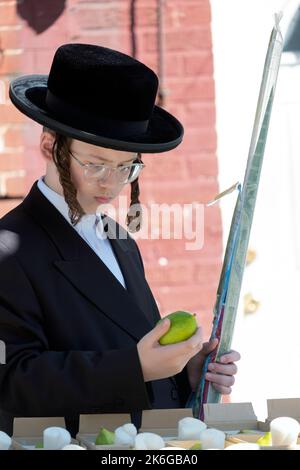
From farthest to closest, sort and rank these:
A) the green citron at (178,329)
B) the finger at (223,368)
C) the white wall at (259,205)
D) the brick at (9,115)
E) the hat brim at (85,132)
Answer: the white wall at (259,205)
the brick at (9,115)
the finger at (223,368)
the hat brim at (85,132)
the green citron at (178,329)

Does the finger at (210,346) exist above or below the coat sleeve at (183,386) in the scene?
above

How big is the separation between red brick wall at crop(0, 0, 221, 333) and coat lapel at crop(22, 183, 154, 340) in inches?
76.4

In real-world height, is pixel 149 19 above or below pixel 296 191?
above

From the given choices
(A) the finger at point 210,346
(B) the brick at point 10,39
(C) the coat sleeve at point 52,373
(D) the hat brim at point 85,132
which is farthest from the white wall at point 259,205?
(C) the coat sleeve at point 52,373

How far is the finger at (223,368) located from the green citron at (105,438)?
0.58 m

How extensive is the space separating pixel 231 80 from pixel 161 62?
1.04 ft

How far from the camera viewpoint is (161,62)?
13.8ft

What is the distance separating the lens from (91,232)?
235cm

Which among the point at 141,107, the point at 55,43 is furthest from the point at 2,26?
the point at 141,107

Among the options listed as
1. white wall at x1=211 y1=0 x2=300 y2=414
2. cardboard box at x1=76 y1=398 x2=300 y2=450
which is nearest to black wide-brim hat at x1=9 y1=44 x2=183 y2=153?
cardboard box at x1=76 y1=398 x2=300 y2=450

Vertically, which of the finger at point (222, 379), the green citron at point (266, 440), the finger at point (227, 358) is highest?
the green citron at point (266, 440)

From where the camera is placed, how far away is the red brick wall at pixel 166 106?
4164 millimetres

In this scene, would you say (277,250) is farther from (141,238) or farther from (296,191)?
(141,238)

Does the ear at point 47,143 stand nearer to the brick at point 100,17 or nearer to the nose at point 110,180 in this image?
the nose at point 110,180
